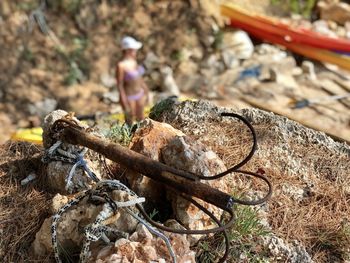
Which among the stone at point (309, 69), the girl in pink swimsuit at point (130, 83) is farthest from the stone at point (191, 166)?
the stone at point (309, 69)

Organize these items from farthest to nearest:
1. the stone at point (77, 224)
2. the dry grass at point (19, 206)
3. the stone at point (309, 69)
→ the stone at point (309, 69) → the dry grass at point (19, 206) → the stone at point (77, 224)

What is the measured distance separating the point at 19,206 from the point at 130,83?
13.8ft

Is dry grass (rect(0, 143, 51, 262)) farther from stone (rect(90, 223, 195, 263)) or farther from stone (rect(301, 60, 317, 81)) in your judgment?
stone (rect(301, 60, 317, 81))

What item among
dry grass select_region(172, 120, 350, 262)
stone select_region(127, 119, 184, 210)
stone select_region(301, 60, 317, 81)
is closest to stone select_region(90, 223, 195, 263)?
stone select_region(127, 119, 184, 210)

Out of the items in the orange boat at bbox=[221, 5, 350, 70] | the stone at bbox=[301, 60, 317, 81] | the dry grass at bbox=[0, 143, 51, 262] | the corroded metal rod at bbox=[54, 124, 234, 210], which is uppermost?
the corroded metal rod at bbox=[54, 124, 234, 210]

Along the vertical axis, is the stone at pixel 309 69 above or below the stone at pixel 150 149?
below

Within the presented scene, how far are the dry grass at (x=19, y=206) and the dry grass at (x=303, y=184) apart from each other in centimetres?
92

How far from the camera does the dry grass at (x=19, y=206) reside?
2.31 metres

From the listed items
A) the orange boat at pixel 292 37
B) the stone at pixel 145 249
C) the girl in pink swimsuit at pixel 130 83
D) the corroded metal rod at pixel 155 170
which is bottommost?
the orange boat at pixel 292 37

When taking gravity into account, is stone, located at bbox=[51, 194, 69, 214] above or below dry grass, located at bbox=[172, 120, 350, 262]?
above

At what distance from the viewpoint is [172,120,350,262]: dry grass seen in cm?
240

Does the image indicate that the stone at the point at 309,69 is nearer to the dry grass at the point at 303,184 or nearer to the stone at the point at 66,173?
the dry grass at the point at 303,184

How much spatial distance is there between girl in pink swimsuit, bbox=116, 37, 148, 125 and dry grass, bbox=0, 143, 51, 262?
3608 millimetres

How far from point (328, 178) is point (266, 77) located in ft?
22.1
